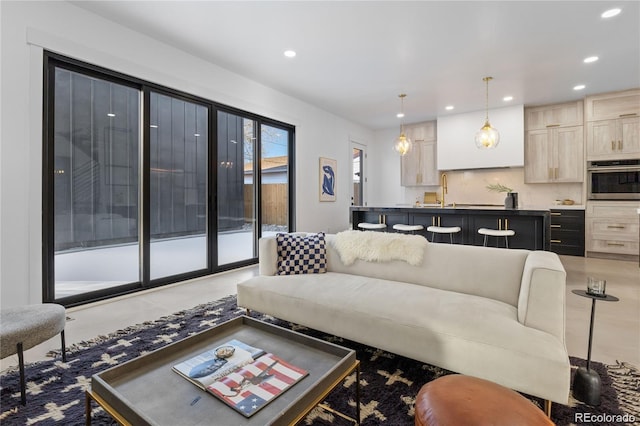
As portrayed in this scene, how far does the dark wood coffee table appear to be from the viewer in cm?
104

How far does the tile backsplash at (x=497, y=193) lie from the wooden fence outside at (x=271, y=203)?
377cm

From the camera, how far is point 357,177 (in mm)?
7781

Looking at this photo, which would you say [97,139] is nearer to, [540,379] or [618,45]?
[540,379]

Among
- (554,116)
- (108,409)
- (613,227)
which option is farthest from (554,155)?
(108,409)

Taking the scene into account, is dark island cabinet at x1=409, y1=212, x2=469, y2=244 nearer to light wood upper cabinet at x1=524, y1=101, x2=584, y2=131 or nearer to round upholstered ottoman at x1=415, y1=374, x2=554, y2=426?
light wood upper cabinet at x1=524, y1=101, x2=584, y2=131

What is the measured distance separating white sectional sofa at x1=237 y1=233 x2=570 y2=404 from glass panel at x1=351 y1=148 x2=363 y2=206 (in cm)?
505

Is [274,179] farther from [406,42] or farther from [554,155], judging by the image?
[554,155]

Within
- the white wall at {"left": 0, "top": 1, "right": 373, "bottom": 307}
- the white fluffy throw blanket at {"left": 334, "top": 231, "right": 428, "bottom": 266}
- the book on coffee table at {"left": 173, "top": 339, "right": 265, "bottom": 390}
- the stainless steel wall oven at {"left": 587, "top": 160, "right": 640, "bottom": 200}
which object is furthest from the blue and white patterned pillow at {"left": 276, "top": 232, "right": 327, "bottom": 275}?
the stainless steel wall oven at {"left": 587, "top": 160, "right": 640, "bottom": 200}

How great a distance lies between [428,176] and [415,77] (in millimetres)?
3089

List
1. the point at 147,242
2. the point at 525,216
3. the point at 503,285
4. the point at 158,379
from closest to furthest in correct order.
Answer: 1. the point at 158,379
2. the point at 503,285
3. the point at 147,242
4. the point at 525,216

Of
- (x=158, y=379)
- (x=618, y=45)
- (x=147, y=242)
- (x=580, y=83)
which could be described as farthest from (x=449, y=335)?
(x=580, y=83)

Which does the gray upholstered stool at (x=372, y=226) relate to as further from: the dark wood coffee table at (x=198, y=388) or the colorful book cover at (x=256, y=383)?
the colorful book cover at (x=256, y=383)

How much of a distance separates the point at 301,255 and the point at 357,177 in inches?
209

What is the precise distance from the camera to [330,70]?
4.46 m
